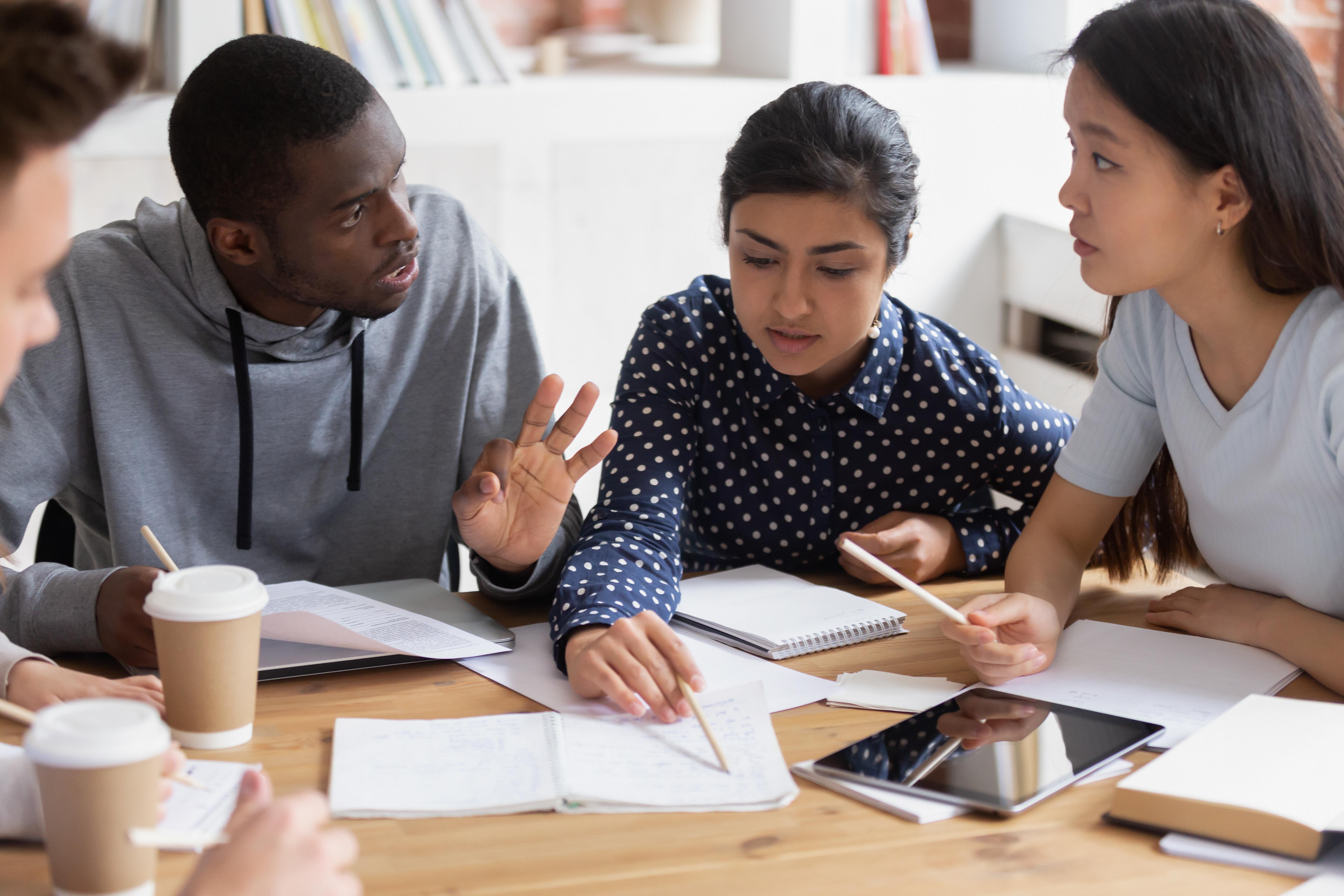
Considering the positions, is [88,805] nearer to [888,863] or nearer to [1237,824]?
[888,863]

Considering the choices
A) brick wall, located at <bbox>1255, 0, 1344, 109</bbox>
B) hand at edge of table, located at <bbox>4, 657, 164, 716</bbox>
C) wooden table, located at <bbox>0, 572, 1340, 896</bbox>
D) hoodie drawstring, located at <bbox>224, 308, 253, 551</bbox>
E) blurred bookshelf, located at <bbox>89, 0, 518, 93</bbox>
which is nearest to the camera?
wooden table, located at <bbox>0, 572, 1340, 896</bbox>

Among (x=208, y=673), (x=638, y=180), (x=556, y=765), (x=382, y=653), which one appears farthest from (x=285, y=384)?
(x=638, y=180)

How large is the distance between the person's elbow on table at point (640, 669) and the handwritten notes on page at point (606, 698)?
0.8 inches

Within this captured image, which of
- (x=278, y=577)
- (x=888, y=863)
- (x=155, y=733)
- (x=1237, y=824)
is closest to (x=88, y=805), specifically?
(x=155, y=733)

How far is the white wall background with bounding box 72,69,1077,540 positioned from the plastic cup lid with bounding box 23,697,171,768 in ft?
5.45

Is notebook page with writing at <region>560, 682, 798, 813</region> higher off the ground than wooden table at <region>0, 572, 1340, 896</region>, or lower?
lower

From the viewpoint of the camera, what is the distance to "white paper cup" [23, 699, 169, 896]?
2.35 ft

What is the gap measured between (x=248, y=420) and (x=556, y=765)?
26.8 inches

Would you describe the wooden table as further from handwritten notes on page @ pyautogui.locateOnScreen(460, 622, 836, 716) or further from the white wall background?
the white wall background

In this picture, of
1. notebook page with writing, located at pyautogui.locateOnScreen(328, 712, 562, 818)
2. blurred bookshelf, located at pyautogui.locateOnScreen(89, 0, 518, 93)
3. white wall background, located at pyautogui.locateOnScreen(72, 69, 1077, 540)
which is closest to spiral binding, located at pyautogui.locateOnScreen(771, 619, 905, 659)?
notebook page with writing, located at pyautogui.locateOnScreen(328, 712, 562, 818)

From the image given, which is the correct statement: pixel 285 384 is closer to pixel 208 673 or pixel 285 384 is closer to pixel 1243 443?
pixel 208 673

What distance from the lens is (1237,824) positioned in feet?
2.83

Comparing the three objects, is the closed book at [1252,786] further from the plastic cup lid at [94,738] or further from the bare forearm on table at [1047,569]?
the plastic cup lid at [94,738]

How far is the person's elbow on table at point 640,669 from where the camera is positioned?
1074 millimetres
